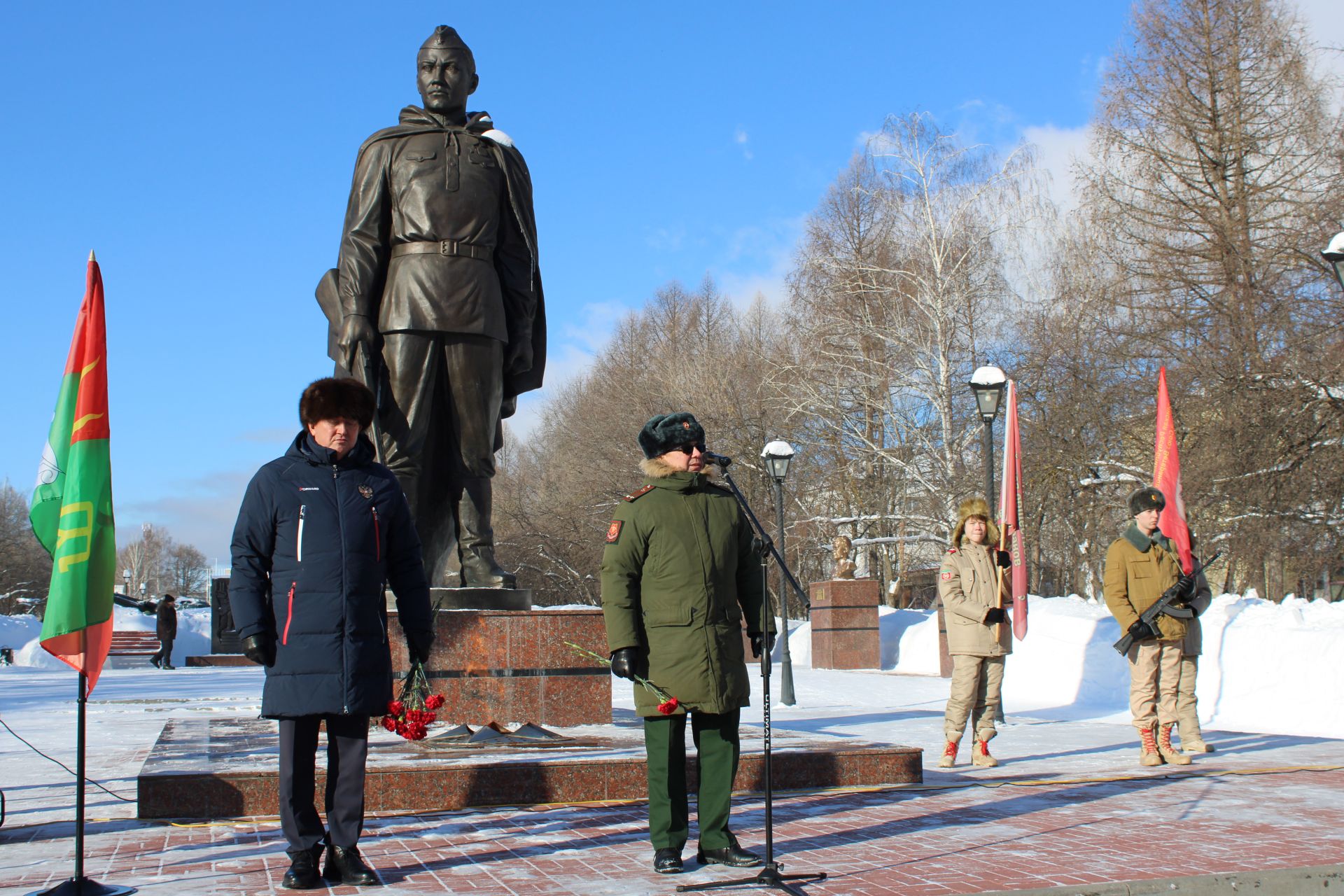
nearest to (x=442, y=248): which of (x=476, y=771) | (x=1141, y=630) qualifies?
(x=476, y=771)

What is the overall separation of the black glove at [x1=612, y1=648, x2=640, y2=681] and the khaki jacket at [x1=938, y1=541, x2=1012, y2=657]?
386cm

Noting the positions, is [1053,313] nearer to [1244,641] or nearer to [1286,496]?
[1286,496]

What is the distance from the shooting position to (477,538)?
859cm

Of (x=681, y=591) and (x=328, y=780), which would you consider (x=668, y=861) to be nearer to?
(x=681, y=591)

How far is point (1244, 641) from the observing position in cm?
1344

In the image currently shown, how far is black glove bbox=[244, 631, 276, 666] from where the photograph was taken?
4.48m

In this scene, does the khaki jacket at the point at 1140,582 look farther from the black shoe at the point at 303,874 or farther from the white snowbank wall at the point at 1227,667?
the black shoe at the point at 303,874

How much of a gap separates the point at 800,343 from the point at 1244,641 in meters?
22.8

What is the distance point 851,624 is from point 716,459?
66.3ft

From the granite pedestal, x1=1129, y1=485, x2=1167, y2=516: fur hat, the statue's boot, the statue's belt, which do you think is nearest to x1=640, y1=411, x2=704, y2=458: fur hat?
the granite pedestal

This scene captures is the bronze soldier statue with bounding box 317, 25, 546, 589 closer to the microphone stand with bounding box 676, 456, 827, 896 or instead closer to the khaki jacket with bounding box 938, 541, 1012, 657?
the khaki jacket with bounding box 938, 541, 1012, 657

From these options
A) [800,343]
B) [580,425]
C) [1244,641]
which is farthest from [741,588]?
[580,425]

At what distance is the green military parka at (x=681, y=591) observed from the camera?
193 inches

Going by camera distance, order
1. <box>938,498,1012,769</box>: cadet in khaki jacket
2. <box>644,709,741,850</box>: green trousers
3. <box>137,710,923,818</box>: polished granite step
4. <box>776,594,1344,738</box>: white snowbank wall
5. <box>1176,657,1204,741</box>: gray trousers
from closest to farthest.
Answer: <box>644,709,741,850</box>: green trousers
<box>137,710,923,818</box>: polished granite step
<box>938,498,1012,769</box>: cadet in khaki jacket
<box>1176,657,1204,741</box>: gray trousers
<box>776,594,1344,738</box>: white snowbank wall
